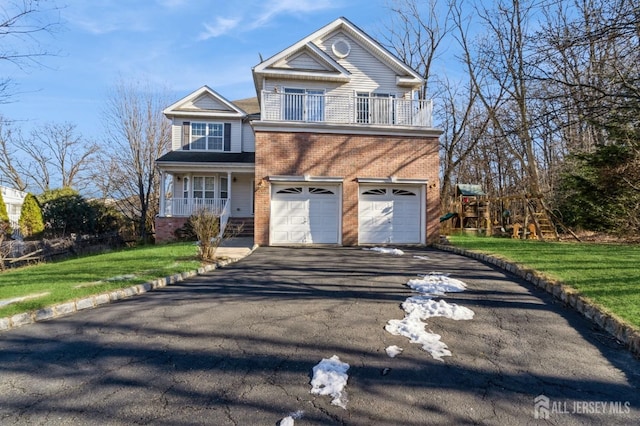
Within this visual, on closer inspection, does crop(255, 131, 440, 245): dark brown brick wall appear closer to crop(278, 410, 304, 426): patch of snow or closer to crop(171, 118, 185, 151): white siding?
crop(171, 118, 185, 151): white siding

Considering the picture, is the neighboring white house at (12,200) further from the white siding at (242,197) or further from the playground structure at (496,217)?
the playground structure at (496,217)

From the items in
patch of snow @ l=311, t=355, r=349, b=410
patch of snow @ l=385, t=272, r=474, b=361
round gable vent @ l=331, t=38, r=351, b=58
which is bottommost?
patch of snow @ l=311, t=355, r=349, b=410

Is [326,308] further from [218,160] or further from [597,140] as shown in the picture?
[597,140]

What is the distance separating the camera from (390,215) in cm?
1403

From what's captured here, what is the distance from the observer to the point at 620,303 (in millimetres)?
5020

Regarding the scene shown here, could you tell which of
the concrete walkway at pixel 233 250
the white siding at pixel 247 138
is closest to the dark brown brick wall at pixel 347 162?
the concrete walkway at pixel 233 250

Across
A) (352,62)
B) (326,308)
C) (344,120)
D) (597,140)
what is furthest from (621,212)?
(326,308)

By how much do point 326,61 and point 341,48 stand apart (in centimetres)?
178

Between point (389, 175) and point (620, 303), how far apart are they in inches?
367

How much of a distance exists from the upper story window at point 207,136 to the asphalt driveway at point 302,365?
1506cm

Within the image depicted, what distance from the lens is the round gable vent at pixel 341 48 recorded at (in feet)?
54.9

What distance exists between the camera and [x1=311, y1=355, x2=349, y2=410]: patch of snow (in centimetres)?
307

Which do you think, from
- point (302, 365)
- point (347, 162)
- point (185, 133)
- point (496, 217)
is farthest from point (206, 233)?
point (496, 217)

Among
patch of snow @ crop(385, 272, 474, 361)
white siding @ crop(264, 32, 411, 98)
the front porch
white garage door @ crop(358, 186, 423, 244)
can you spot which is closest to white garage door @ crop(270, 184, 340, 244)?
white garage door @ crop(358, 186, 423, 244)
